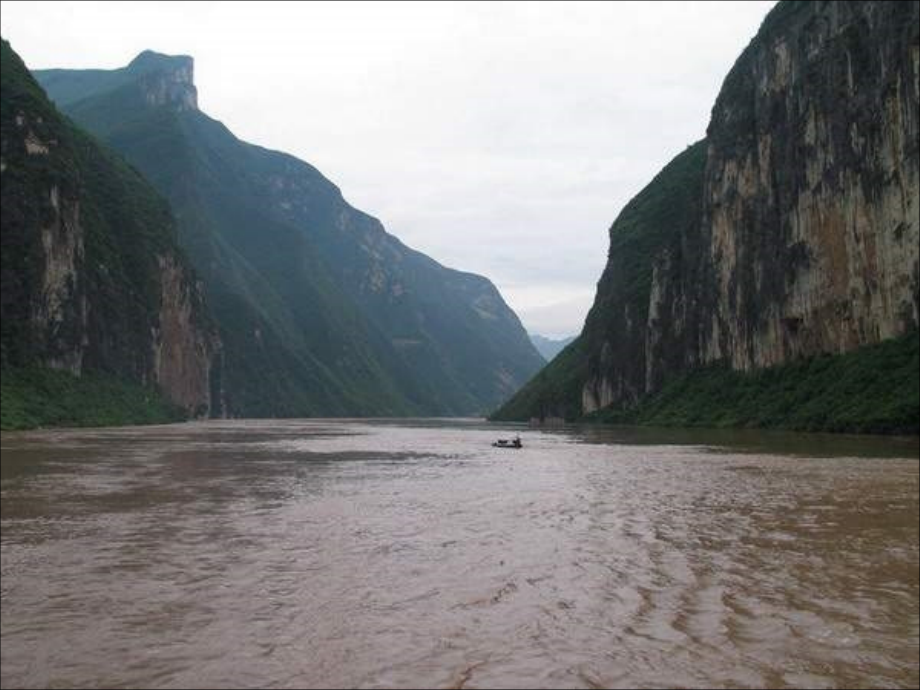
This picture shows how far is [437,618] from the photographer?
44.2 ft

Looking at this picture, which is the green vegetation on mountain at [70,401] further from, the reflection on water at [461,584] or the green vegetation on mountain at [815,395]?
the green vegetation on mountain at [815,395]

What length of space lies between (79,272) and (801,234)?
107622 millimetres

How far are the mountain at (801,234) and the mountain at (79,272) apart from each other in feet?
288

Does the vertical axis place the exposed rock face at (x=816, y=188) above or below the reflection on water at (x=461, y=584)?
above

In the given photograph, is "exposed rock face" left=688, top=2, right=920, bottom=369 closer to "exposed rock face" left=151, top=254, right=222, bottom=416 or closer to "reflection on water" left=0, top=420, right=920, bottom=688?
"reflection on water" left=0, top=420, right=920, bottom=688

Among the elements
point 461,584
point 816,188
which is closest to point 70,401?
point 816,188

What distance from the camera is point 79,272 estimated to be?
136000 millimetres

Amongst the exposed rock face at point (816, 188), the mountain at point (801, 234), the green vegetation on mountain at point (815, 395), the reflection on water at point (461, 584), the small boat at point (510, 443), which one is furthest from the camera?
the exposed rock face at point (816, 188)

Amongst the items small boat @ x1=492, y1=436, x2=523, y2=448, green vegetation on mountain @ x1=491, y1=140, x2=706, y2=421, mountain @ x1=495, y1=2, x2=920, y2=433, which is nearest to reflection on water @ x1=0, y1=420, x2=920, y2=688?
small boat @ x1=492, y1=436, x2=523, y2=448

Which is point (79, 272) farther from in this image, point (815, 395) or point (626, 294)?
point (815, 395)

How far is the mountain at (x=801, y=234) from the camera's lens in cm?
7788

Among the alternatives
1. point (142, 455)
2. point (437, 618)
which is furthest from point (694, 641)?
point (142, 455)

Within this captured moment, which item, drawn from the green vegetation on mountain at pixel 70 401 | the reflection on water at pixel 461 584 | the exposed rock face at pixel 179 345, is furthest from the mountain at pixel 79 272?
the reflection on water at pixel 461 584

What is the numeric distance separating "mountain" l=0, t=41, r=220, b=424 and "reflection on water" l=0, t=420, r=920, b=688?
277ft
